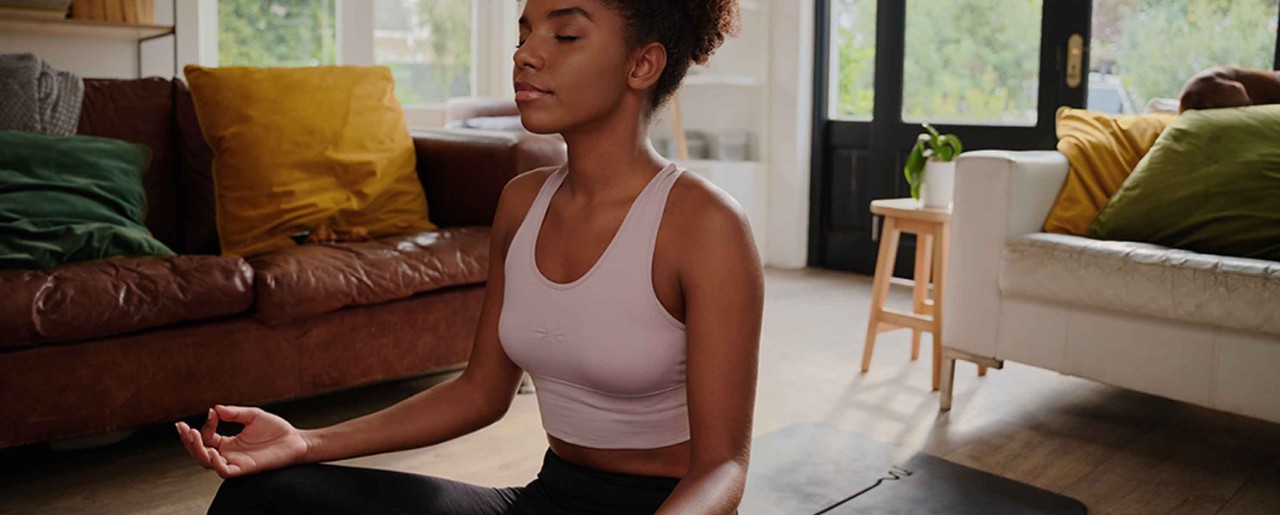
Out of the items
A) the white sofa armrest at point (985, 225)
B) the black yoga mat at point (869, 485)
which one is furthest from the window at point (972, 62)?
the black yoga mat at point (869, 485)

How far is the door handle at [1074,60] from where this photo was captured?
4.43 metres

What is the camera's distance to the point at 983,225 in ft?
9.32

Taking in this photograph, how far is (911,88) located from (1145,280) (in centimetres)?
264

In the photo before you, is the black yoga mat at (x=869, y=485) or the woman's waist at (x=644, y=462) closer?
the woman's waist at (x=644, y=462)

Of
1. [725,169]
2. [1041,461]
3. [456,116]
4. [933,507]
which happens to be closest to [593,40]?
[933,507]

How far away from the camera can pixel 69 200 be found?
258cm

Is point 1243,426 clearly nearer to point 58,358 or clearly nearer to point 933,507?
point 933,507

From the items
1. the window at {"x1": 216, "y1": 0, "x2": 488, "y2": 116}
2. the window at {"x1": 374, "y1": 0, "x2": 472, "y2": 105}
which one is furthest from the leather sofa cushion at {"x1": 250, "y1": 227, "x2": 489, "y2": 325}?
the window at {"x1": 374, "y1": 0, "x2": 472, "y2": 105}

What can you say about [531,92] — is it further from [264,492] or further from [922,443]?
[922,443]

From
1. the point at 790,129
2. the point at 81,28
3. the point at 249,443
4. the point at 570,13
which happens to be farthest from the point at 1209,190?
the point at 81,28

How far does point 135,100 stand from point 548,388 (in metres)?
2.33

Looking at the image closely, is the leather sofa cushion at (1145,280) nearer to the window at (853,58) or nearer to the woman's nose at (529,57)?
the woman's nose at (529,57)

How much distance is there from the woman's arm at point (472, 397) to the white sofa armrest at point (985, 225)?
1.83 metres

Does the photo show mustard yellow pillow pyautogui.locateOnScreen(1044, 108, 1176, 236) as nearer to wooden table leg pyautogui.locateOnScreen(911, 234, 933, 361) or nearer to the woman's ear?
wooden table leg pyautogui.locateOnScreen(911, 234, 933, 361)
